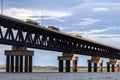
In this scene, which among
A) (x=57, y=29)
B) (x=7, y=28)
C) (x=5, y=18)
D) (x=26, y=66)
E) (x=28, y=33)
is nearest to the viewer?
(x=5, y=18)

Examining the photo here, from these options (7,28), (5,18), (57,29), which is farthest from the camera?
(57,29)

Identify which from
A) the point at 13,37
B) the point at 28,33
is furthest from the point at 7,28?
the point at 28,33

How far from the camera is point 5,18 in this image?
133m

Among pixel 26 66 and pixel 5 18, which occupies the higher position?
pixel 5 18

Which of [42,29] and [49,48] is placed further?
[49,48]

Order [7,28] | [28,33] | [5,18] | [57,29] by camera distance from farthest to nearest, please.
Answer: [57,29], [28,33], [7,28], [5,18]

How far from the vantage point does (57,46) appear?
18675 cm

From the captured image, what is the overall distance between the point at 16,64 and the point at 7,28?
32.4m

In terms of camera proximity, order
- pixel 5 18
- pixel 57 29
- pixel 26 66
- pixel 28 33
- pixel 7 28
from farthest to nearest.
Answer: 1. pixel 57 29
2. pixel 26 66
3. pixel 28 33
4. pixel 7 28
5. pixel 5 18

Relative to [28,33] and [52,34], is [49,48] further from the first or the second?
[28,33]

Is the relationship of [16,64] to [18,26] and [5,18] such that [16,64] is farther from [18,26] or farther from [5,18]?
[5,18]

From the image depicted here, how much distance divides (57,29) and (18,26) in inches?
1548

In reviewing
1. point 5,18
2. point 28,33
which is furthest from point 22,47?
point 5,18

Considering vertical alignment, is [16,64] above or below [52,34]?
below
